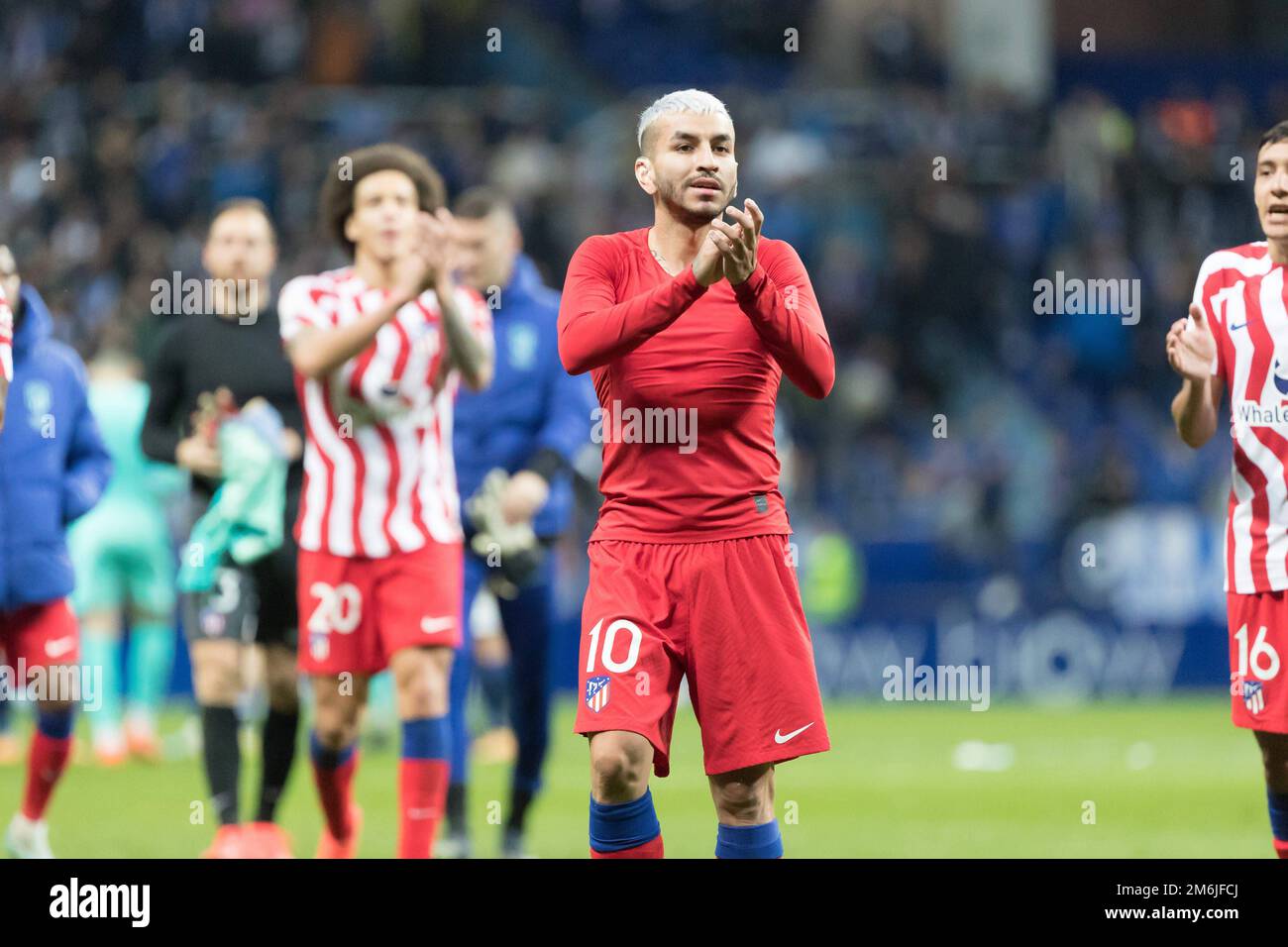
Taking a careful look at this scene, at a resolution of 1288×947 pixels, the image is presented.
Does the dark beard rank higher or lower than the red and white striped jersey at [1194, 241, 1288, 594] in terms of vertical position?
higher

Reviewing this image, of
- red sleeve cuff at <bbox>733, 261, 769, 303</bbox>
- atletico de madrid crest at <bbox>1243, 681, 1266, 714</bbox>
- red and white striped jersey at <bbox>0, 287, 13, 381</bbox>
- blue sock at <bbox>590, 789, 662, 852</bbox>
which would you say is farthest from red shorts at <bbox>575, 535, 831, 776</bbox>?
red and white striped jersey at <bbox>0, 287, 13, 381</bbox>

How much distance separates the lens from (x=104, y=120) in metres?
17.9

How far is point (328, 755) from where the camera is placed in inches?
266

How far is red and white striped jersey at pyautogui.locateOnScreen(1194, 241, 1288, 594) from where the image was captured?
18.6 feet

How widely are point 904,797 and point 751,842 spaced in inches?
195

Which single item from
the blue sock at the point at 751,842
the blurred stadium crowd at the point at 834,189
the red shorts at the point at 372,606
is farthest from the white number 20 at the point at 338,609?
the blurred stadium crowd at the point at 834,189

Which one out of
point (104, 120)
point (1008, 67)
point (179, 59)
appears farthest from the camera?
point (1008, 67)

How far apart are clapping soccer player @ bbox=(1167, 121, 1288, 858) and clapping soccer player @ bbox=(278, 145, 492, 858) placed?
90.9 inches

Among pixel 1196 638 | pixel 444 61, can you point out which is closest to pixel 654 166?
pixel 1196 638

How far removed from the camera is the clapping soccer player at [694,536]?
4.97 m

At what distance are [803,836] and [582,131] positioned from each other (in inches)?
485

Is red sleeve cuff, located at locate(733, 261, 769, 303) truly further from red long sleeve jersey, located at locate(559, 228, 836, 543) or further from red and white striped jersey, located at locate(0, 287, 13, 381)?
red and white striped jersey, located at locate(0, 287, 13, 381)

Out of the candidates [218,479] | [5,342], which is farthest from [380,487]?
[5,342]
